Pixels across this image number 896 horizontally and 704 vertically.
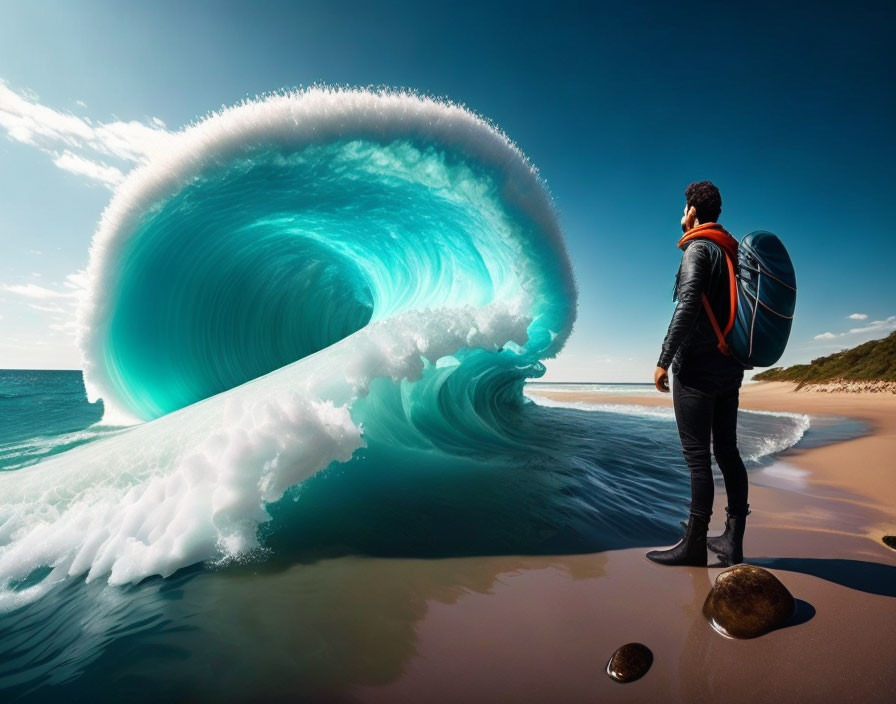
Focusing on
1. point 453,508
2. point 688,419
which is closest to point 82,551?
point 453,508

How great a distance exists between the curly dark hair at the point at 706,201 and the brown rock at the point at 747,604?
165 cm

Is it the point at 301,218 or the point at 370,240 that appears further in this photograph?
the point at 370,240

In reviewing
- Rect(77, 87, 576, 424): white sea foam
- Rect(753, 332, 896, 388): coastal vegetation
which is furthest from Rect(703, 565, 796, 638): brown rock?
Rect(753, 332, 896, 388): coastal vegetation

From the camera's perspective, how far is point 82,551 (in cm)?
197

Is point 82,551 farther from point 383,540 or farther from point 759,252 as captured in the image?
point 759,252

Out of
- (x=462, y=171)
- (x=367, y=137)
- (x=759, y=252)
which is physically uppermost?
(x=367, y=137)

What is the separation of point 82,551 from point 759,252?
358 cm

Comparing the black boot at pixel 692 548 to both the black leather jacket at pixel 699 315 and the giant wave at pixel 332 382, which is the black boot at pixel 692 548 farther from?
the black leather jacket at pixel 699 315

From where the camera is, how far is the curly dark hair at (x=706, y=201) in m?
2.05

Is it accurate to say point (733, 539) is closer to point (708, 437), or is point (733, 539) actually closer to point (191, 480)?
point (708, 437)

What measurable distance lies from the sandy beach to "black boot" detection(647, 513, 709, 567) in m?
0.05

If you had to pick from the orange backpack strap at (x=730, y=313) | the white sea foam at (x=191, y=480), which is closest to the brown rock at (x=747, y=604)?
the orange backpack strap at (x=730, y=313)

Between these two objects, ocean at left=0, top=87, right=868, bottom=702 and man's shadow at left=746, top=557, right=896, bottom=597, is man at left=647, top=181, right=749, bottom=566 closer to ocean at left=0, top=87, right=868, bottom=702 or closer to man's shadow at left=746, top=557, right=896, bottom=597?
man's shadow at left=746, top=557, right=896, bottom=597

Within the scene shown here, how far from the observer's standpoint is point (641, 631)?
143 cm
